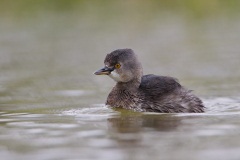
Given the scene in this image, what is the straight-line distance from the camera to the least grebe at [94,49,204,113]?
1122 cm

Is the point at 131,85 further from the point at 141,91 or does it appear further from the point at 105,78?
the point at 105,78

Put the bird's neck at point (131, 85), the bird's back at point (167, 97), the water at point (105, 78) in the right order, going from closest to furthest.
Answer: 1. the water at point (105, 78)
2. the bird's back at point (167, 97)
3. the bird's neck at point (131, 85)

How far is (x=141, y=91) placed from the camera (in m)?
11.6

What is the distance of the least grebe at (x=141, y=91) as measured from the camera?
11.2 m

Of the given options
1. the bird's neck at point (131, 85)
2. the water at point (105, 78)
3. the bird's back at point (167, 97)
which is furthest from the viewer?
the bird's neck at point (131, 85)

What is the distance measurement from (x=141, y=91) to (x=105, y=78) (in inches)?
173

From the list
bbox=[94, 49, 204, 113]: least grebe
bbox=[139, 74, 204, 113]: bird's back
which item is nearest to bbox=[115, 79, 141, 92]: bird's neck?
bbox=[94, 49, 204, 113]: least grebe

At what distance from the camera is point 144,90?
11.6m

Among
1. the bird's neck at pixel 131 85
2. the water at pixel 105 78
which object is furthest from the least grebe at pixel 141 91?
the water at pixel 105 78

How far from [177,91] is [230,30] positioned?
1244 cm

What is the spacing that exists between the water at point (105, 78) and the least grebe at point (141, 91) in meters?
0.29

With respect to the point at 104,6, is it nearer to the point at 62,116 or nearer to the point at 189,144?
the point at 62,116

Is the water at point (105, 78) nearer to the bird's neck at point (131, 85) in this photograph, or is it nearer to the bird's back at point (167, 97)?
the bird's back at point (167, 97)

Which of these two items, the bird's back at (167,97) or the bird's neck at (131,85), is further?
the bird's neck at (131,85)
